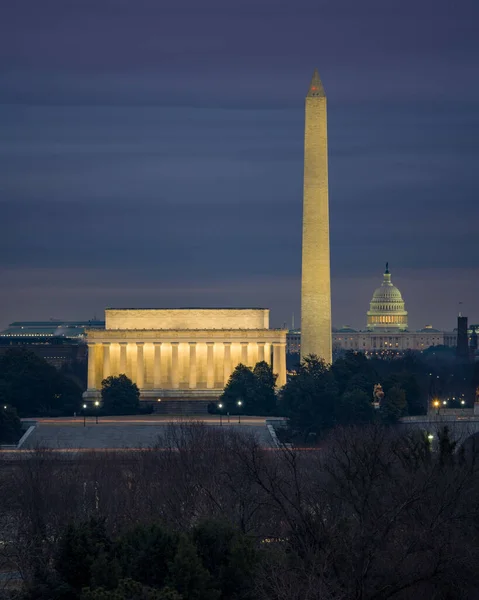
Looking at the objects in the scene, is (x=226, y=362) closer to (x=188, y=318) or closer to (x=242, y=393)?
(x=188, y=318)

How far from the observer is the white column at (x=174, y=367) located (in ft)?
443

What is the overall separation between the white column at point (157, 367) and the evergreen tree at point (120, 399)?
13.6 metres

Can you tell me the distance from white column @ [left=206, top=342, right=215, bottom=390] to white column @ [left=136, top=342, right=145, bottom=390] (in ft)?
15.3

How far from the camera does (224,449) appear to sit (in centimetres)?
7069

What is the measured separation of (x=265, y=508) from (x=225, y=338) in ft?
271

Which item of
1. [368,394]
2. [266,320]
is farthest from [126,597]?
[266,320]

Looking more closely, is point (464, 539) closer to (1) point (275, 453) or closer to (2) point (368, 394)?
(1) point (275, 453)

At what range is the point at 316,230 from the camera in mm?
120312

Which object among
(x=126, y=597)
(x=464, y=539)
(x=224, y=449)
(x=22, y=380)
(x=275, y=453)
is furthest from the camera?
(x=22, y=380)

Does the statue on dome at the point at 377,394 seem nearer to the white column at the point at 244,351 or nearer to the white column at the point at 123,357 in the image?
the white column at the point at 244,351

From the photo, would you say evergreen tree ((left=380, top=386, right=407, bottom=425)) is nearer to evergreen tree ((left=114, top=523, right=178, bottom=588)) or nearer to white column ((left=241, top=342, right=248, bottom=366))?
white column ((left=241, top=342, right=248, bottom=366))

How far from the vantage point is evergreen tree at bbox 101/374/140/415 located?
119 metres

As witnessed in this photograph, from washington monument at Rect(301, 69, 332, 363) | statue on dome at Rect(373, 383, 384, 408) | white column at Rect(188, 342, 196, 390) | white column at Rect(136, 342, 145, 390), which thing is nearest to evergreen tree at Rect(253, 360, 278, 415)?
washington monument at Rect(301, 69, 332, 363)

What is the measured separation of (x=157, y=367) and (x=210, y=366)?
3.84 metres
